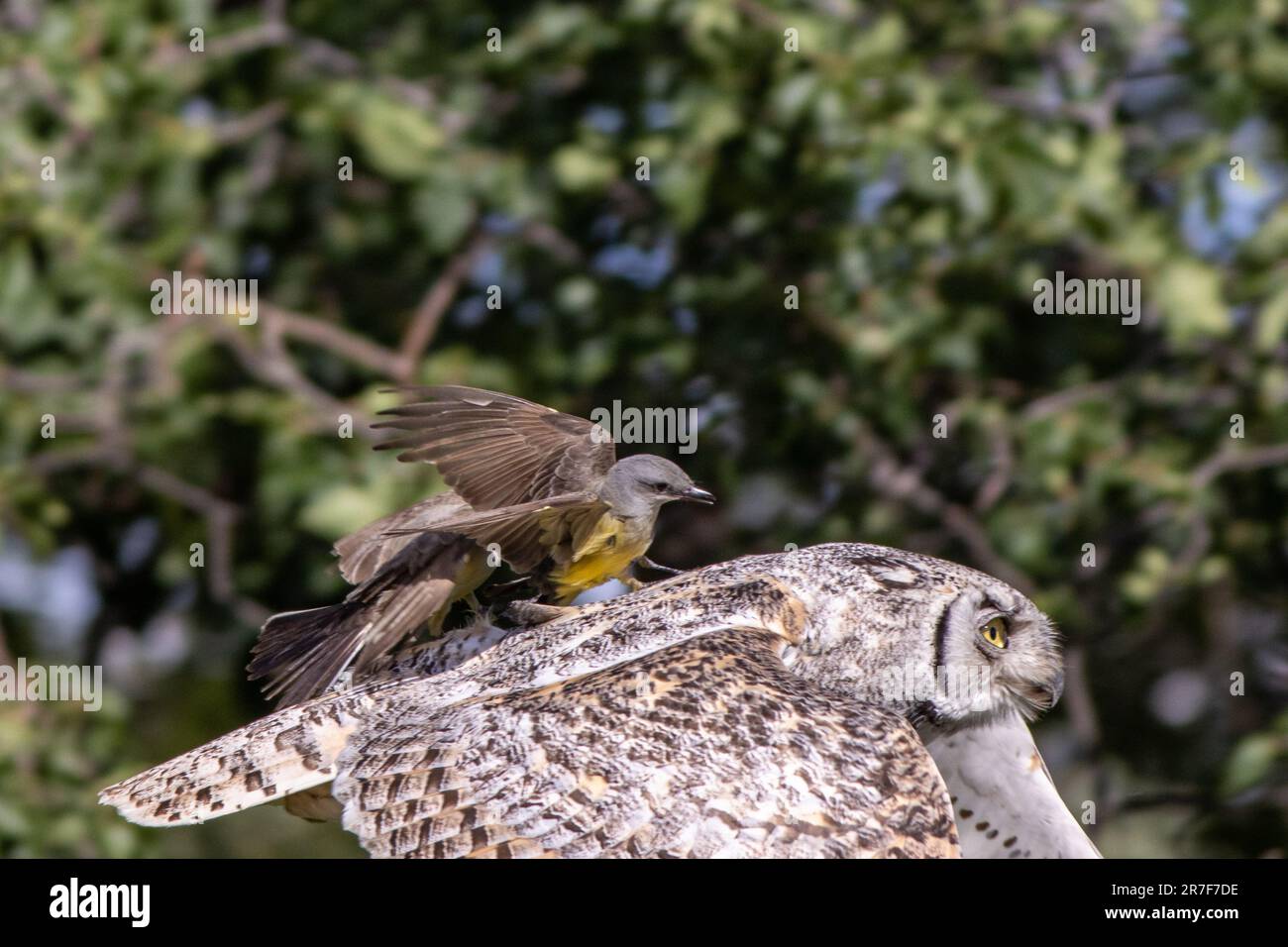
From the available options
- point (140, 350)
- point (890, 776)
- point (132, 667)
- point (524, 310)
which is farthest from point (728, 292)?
point (890, 776)

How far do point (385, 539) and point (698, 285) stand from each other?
214 centimetres

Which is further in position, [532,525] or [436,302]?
[436,302]

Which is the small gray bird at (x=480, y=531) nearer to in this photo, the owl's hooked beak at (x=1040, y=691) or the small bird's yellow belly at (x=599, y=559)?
the small bird's yellow belly at (x=599, y=559)

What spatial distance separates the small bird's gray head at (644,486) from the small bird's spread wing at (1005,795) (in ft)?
1.96

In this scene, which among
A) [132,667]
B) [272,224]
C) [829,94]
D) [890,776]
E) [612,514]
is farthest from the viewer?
[132,667]

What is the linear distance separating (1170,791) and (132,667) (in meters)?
3.51

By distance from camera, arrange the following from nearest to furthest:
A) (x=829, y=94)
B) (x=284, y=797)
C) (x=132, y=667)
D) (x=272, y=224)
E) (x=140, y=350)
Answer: (x=284, y=797), (x=829, y=94), (x=140, y=350), (x=272, y=224), (x=132, y=667)

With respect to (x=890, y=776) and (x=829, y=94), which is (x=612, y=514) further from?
(x=829, y=94)

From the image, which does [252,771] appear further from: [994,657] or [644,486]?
[994,657]

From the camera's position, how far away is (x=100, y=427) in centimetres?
461

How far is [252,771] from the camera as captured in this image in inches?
79.8

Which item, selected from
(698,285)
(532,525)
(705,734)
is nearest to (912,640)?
(705,734)

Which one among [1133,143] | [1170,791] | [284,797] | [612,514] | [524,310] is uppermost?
[1133,143]

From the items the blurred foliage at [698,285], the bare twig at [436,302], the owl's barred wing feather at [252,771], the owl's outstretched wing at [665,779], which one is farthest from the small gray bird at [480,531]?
the bare twig at [436,302]
